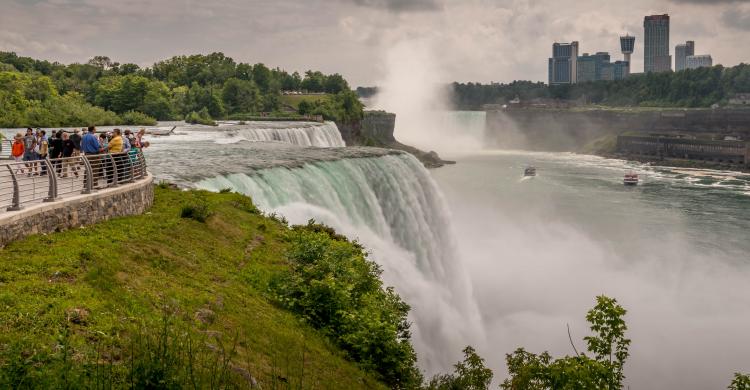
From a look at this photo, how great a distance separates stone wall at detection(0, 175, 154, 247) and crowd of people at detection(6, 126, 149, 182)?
63 cm

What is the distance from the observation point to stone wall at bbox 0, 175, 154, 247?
1165 centimetres

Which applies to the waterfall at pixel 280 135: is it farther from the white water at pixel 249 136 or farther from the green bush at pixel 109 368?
the green bush at pixel 109 368

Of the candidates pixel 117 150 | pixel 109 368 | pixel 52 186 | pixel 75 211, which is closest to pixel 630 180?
pixel 117 150

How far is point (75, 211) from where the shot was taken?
13.6 meters

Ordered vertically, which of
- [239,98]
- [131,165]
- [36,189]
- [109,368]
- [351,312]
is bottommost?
[351,312]

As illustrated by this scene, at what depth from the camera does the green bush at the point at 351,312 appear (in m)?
13.5

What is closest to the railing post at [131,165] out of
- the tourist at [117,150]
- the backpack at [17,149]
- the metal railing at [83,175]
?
the metal railing at [83,175]

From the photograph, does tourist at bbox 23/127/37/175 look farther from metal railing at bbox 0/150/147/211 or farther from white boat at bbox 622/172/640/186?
white boat at bbox 622/172/640/186

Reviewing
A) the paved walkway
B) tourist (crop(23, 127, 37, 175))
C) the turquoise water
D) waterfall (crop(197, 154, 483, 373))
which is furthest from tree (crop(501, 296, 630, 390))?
tourist (crop(23, 127, 37, 175))

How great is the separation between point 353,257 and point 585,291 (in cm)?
2597

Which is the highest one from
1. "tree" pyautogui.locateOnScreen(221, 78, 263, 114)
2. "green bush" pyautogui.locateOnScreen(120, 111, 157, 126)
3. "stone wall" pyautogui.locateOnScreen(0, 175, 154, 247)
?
"tree" pyautogui.locateOnScreen(221, 78, 263, 114)

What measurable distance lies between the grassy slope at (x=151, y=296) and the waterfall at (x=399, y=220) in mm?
8317

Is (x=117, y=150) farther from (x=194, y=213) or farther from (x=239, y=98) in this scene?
(x=239, y=98)

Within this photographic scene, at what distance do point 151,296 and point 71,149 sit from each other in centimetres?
976
